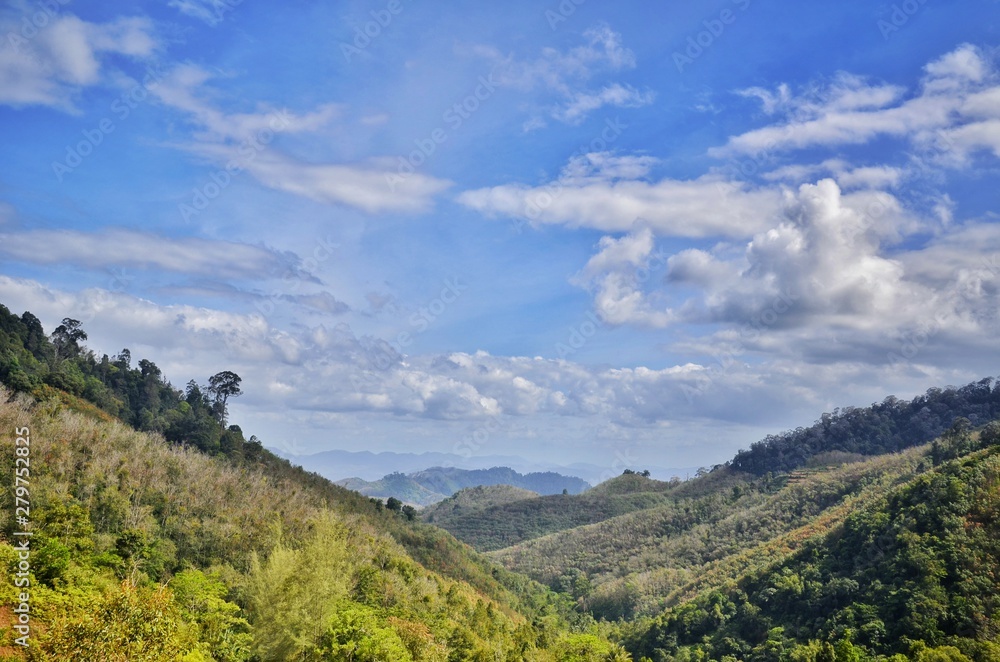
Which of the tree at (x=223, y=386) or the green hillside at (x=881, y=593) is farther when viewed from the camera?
the tree at (x=223, y=386)

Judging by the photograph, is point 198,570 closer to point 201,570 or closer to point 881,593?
point 201,570

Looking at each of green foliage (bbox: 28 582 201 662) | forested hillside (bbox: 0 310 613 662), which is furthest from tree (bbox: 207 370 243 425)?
green foliage (bbox: 28 582 201 662)

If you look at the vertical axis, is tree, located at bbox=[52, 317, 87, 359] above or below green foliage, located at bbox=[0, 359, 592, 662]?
above

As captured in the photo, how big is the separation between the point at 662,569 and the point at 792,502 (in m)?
33.2

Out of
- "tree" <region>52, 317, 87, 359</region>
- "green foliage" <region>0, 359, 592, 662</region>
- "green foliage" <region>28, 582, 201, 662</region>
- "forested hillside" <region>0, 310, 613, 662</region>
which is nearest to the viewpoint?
"green foliage" <region>28, 582, 201, 662</region>

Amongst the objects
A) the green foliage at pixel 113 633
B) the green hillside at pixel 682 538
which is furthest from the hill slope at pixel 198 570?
the green hillside at pixel 682 538

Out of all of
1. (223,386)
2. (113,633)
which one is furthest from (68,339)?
(113,633)

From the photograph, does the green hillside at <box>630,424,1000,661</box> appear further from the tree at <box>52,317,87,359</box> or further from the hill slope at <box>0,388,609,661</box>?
the tree at <box>52,317,87,359</box>

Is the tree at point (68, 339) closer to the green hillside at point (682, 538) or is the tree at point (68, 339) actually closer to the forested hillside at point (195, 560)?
the forested hillside at point (195, 560)

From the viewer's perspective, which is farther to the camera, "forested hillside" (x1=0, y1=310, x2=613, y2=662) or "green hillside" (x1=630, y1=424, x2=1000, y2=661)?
"green hillside" (x1=630, y1=424, x2=1000, y2=661)

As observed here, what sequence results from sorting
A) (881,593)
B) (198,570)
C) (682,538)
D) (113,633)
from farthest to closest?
(682,538)
(881,593)
(198,570)
(113,633)

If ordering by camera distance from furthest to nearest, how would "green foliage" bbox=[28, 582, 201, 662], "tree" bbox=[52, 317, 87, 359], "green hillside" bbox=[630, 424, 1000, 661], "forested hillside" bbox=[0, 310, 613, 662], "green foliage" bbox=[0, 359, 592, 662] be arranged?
"tree" bbox=[52, 317, 87, 359]
"green hillside" bbox=[630, 424, 1000, 661]
"forested hillside" bbox=[0, 310, 613, 662]
"green foliage" bbox=[0, 359, 592, 662]
"green foliage" bbox=[28, 582, 201, 662]

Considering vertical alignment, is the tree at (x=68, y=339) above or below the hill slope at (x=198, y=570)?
above

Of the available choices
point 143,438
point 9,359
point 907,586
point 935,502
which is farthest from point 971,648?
point 9,359
